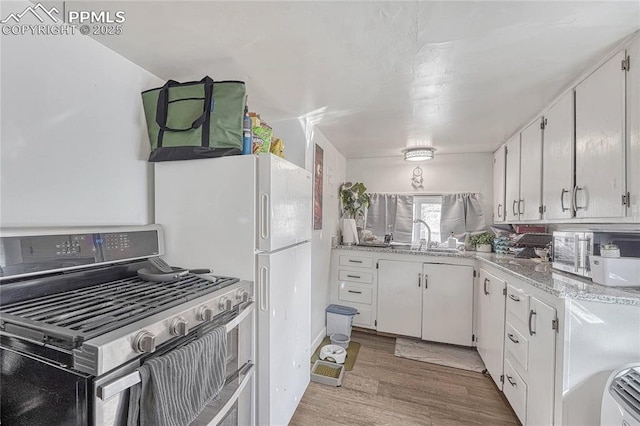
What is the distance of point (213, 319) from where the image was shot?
1023 mm

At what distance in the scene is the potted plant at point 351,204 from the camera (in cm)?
335

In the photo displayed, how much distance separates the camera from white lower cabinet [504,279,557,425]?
132 centimetres

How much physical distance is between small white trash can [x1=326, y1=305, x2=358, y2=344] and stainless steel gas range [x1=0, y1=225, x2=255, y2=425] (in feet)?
5.42

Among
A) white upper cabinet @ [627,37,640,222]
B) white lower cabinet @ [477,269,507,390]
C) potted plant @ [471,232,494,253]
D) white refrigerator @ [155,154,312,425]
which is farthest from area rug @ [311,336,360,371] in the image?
white upper cabinet @ [627,37,640,222]

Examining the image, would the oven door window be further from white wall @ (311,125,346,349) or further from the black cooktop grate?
the black cooktop grate

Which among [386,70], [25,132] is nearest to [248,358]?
[25,132]

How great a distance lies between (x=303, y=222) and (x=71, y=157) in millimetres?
1208

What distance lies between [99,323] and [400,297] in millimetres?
2684

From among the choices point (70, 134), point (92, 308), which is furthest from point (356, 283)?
point (70, 134)

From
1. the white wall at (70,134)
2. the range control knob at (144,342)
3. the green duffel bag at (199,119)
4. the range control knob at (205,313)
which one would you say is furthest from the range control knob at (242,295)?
the white wall at (70,134)

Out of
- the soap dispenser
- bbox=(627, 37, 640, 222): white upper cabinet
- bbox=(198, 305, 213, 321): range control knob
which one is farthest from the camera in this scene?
the soap dispenser

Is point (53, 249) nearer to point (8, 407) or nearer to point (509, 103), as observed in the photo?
point (8, 407)

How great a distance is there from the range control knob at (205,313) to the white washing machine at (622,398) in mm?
1528

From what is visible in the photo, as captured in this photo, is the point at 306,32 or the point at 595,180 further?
the point at 595,180
